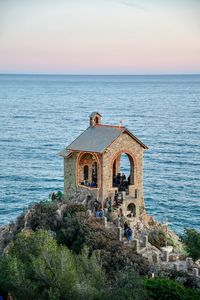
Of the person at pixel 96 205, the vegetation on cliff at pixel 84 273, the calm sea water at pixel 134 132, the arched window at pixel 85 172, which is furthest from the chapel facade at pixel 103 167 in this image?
the calm sea water at pixel 134 132

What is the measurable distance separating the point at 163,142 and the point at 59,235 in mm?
68925

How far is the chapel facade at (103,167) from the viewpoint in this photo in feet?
155

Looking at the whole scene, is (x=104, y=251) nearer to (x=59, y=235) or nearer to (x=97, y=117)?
(x=59, y=235)

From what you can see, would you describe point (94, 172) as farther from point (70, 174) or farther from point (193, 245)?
point (193, 245)

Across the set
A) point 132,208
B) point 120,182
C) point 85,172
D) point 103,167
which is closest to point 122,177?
point 120,182

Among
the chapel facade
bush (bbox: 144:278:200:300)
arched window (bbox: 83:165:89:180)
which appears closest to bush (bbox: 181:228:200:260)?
the chapel facade

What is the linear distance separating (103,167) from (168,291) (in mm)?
15515

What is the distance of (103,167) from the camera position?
155 feet

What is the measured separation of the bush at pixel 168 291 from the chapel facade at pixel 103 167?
46.1 feet

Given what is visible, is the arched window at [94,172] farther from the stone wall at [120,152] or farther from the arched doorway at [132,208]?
the arched doorway at [132,208]

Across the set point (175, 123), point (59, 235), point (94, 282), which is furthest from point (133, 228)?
point (175, 123)

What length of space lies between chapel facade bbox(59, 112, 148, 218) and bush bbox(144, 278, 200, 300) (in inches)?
553

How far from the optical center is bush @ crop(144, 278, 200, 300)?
108ft

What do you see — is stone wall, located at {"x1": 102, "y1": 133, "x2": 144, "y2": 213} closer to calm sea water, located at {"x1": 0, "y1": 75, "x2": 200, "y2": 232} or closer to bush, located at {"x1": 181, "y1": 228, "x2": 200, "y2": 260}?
bush, located at {"x1": 181, "y1": 228, "x2": 200, "y2": 260}
